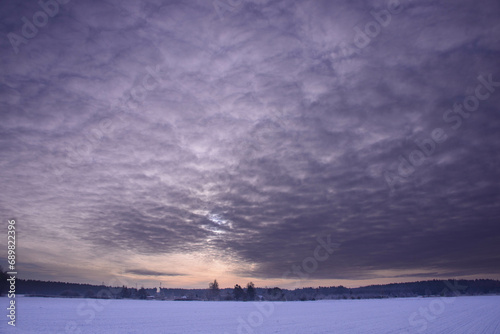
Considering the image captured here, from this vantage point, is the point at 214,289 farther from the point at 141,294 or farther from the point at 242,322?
the point at 242,322

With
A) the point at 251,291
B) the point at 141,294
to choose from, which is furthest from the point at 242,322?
the point at 141,294

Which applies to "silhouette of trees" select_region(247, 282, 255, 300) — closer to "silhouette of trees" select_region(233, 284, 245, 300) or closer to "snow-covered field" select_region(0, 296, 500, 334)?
"silhouette of trees" select_region(233, 284, 245, 300)

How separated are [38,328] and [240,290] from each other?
126756 millimetres

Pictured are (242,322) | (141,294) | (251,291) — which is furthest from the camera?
(141,294)

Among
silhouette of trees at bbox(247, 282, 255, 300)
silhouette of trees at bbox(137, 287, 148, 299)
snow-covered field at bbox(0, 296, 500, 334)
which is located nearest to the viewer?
snow-covered field at bbox(0, 296, 500, 334)

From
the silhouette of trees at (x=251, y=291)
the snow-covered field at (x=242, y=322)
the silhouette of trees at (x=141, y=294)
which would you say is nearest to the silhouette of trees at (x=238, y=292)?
the silhouette of trees at (x=251, y=291)

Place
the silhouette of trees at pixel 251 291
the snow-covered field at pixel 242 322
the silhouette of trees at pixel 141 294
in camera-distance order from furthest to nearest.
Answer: the silhouette of trees at pixel 141 294, the silhouette of trees at pixel 251 291, the snow-covered field at pixel 242 322

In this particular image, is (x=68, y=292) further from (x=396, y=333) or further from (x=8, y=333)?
(x=396, y=333)

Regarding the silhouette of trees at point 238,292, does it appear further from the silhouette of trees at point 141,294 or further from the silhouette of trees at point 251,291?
the silhouette of trees at point 141,294

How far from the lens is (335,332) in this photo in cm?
2598

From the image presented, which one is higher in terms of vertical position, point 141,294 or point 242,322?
point 242,322

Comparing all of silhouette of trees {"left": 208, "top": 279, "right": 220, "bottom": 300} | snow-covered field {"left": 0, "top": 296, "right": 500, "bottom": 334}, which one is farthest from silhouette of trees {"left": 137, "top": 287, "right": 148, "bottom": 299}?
snow-covered field {"left": 0, "top": 296, "right": 500, "bottom": 334}

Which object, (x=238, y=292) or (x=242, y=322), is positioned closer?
(x=242, y=322)

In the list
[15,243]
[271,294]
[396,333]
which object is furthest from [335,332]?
[271,294]
